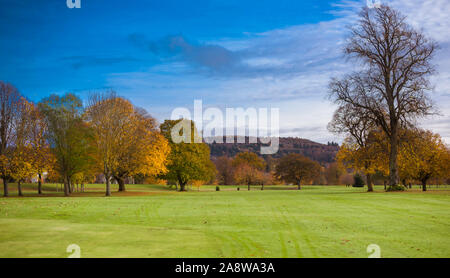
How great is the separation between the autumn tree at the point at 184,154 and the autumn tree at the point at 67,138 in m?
15.8

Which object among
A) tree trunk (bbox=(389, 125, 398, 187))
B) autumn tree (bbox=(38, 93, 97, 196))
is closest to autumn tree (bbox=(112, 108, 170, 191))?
autumn tree (bbox=(38, 93, 97, 196))

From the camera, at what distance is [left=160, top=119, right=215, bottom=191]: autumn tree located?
64812 mm

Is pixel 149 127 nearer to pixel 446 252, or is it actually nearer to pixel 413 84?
pixel 413 84

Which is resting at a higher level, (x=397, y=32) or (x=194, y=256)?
(x=397, y=32)

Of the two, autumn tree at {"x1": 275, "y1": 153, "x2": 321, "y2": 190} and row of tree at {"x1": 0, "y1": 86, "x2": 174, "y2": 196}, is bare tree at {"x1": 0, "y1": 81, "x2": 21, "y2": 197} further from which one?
autumn tree at {"x1": 275, "y1": 153, "x2": 321, "y2": 190}

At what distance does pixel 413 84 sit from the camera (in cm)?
4088

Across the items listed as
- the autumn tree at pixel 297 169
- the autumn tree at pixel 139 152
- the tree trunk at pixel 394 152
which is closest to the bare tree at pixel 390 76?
the tree trunk at pixel 394 152

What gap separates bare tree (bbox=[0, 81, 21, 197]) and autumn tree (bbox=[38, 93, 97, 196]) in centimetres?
328

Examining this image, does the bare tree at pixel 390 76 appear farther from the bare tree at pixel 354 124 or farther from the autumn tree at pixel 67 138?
the autumn tree at pixel 67 138

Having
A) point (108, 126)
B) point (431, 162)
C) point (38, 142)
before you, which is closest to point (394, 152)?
point (431, 162)

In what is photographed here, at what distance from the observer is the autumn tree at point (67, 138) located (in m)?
50.2
